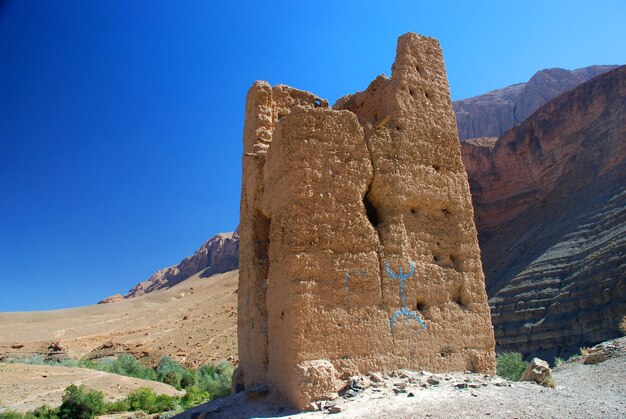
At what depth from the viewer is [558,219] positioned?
41.1 meters

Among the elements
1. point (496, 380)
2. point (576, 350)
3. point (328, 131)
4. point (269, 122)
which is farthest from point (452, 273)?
point (576, 350)

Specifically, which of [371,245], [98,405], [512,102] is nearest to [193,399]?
[98,405]

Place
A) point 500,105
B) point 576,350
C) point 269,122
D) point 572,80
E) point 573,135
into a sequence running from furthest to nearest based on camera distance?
point 500,105 → point 572,80 → point 573,135 → point 576,350 → point 269,122

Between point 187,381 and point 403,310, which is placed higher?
point 403,310

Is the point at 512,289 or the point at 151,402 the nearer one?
the point at 151,402

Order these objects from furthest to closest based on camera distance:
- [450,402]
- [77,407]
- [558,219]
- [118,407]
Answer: [558,219] < [118,407] < [77,407] < [450,402]

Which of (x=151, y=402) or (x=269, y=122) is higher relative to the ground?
(x=269, y=122)

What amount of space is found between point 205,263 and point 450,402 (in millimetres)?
93384

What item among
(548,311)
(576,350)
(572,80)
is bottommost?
(576,350)

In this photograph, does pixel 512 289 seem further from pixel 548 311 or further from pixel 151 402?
pixel 151 402

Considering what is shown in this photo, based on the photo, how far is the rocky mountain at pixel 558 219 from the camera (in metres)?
28.2

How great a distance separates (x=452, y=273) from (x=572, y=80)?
82.1 m

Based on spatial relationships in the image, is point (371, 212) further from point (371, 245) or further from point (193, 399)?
point (193, 399)

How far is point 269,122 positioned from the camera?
9617mm
